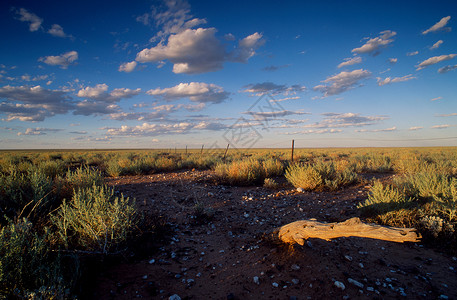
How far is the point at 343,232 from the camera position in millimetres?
2945

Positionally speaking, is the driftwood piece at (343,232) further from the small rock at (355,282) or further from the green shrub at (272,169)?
the green shrub at (272,169)

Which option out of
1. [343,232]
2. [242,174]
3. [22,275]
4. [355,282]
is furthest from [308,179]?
[22,275]

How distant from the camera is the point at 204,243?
12.3ft

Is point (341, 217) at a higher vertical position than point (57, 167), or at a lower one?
lower

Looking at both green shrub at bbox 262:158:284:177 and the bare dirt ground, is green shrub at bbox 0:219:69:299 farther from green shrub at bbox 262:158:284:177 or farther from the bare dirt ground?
green shrub at bbox 262:158:284:177

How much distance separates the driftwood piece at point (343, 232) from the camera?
2.70 meters

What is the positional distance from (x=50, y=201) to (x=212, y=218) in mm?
3386

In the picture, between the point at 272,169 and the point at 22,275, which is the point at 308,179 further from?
the point at 22,275

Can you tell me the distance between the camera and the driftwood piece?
8.85 feet

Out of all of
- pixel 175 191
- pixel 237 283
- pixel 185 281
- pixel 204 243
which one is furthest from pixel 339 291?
pixel 175 191

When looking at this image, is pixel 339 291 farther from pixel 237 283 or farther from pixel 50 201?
pixel 50 201

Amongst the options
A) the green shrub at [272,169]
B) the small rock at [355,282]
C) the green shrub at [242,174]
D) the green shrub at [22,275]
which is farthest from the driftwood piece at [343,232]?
the green shrub at [272,169]

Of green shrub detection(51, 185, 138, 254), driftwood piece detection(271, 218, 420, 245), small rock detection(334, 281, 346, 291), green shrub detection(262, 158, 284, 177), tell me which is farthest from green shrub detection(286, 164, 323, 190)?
green shrub detection(51, 185, 138, 254)

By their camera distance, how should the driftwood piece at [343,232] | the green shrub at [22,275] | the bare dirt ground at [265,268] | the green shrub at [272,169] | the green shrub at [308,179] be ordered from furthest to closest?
the green shrub at [272,169] < the green shrub at [308,179] < the driftwood piece at [343,232] < the bare dirt ground at [265,268] < the green shrub at [22,275]
